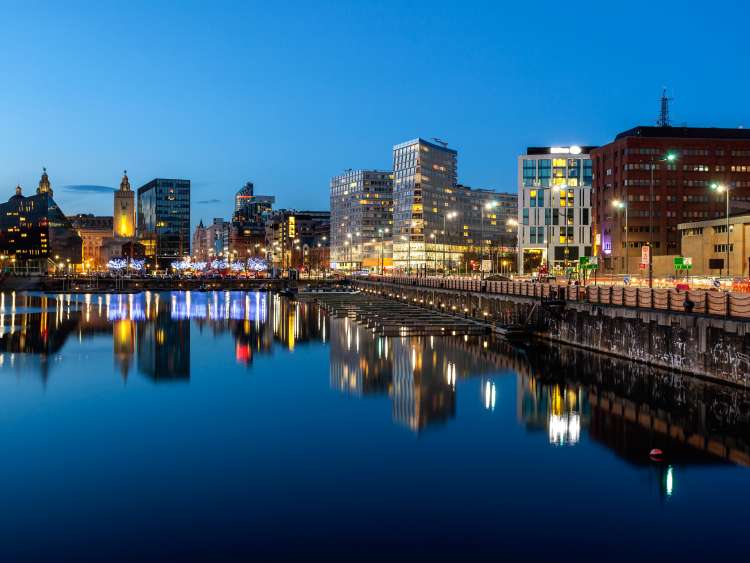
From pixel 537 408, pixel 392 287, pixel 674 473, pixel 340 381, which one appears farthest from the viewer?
pixel 392 287

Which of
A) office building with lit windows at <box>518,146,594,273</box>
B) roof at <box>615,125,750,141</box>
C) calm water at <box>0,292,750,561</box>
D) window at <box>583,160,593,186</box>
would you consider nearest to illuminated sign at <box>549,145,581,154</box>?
office building with lit windows at <box>518,146,594,273</box>

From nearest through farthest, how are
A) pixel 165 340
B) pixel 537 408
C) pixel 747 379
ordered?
pixel 747 379 → pixel 537 408 → pixel 165 340

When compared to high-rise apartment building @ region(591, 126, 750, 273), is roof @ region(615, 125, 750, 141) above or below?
above

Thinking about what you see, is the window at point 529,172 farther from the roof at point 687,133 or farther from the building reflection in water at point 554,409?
the building reflection in water at point 554,409

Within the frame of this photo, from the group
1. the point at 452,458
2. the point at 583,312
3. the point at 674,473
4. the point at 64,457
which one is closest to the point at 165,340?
the point at 583,312

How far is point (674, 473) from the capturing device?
97.8ft

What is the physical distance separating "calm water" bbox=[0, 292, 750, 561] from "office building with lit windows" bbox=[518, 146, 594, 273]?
127m

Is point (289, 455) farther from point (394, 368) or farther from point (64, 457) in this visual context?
point (394, 368)

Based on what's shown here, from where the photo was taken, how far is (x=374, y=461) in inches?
1273

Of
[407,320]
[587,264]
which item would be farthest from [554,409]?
[407,320]

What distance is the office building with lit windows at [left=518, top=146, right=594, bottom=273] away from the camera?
7254 inches

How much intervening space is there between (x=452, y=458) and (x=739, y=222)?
82.7 metres

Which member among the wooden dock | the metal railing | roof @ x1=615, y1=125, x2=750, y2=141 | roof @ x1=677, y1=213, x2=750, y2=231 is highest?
roof @ x1=615, y1=125, x2=750, y2=141

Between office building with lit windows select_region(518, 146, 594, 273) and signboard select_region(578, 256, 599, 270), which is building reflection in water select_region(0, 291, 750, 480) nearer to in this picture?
signboard select_region(578, 256, 599, 270)
